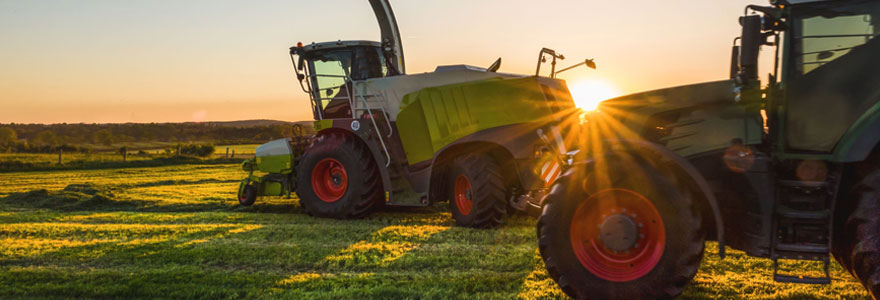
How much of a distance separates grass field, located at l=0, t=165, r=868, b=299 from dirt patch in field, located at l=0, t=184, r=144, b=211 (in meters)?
2.12

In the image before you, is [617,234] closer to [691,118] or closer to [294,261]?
[691,118]

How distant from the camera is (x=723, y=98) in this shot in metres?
4.41

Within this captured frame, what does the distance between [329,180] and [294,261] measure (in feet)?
13.4

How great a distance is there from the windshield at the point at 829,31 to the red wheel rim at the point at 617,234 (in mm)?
1379

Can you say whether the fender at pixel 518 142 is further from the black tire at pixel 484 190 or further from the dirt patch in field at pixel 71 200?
the dirt patch in field at pixel 71 200

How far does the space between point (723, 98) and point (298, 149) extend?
8.08m

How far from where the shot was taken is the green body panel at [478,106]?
8016 millimetres

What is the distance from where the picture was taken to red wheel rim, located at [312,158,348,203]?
9.90m

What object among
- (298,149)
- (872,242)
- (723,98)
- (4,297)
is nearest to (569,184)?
(723,98)

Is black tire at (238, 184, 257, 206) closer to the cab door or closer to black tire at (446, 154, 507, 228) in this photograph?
black tire at (446, 154, 507, 228)

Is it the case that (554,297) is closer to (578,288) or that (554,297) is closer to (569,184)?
(578,288)

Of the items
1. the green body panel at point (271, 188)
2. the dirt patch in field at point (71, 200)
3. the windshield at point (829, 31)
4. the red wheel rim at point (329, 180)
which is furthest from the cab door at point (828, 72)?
the dirt patch in field at point (71, 200)

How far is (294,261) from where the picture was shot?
20.0 feet

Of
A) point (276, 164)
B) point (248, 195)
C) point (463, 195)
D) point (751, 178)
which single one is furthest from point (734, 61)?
point (248, 195)
